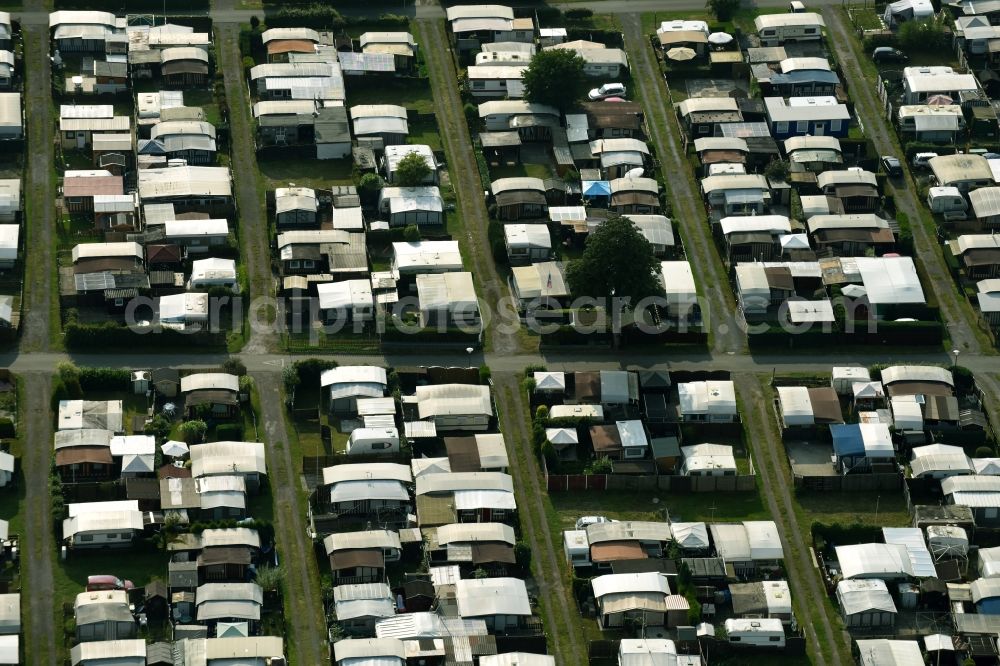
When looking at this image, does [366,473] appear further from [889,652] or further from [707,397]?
[889,652]

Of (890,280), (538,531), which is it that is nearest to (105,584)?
(538,531)

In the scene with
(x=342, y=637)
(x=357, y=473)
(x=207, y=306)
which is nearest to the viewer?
(x=342, y=637)

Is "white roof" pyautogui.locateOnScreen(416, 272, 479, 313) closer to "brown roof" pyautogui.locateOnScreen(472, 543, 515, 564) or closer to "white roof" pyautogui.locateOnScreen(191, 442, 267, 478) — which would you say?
"white roof" pyautogui.locateOnScreen(191, 442, 267, 478)

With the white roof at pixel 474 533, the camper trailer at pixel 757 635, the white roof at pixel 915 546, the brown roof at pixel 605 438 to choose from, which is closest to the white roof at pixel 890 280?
the white roof at pixel 915 546

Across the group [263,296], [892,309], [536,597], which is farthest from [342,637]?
[892,309]

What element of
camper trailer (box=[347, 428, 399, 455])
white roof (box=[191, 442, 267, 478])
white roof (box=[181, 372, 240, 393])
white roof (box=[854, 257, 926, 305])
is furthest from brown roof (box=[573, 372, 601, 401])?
white roof (box=[181, 372, 240, 393])

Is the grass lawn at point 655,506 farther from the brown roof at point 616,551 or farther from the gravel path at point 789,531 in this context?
the brown roof at point 616,551

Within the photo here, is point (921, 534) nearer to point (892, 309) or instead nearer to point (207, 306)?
point (892, 309)
